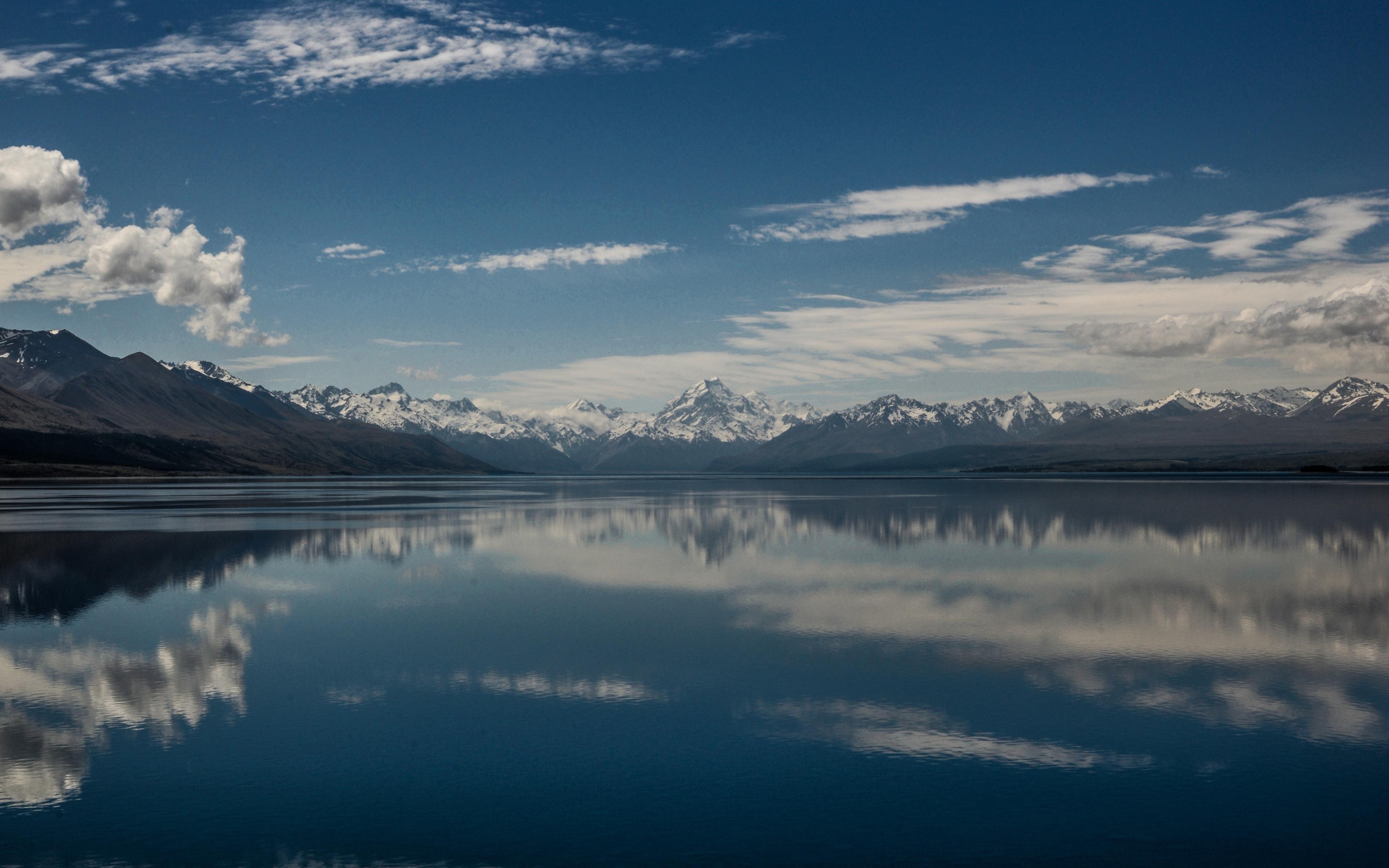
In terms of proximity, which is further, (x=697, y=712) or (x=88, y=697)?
(x=88, y=697)

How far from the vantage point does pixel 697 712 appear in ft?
76.8

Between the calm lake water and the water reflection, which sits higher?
the water reflection

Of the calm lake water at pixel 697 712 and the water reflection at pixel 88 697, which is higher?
the water reflection at pixel 88 697

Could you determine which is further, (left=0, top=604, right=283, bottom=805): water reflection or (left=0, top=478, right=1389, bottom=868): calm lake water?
(left=0, top=604, right=283, bottom=805): water reflection

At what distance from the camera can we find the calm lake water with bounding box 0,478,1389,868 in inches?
624

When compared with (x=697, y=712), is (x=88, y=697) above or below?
above

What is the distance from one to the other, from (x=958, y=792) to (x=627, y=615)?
71.5 ft

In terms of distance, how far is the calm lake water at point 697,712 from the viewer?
1586 centimetres

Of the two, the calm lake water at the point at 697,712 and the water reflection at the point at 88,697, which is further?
the water reflection at the point at 88,697

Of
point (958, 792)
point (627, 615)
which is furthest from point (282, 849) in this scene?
point (627, 615)

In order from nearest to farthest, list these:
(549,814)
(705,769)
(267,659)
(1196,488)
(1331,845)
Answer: (1331,845), (549,814), (705,769), (267,659), (1196,488)

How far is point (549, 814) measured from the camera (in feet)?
55.0

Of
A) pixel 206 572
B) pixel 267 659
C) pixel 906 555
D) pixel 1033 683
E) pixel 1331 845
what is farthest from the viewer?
pixel 906 555

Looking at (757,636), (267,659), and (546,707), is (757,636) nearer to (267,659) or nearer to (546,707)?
(546,707)
